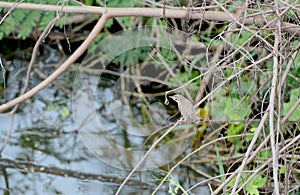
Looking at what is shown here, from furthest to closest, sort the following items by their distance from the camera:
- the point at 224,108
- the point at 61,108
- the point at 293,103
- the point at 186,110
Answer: the point at 61,108 → the point at 224,108 → the point at 293,103 → the point at 186,110

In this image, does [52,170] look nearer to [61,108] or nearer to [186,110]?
[61,108]

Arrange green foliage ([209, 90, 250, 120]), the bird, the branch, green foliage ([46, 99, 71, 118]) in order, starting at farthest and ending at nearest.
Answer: green foliage ([46, 99, 71, 118]) < the branch < green foliage ([209, 90, 250, 120]) < the bird

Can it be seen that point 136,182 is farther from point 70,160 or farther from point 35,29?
point 35,29

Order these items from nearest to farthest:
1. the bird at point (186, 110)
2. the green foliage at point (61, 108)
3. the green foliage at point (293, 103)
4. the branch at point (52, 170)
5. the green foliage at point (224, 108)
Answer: the bird at point (186, 110) → the green foliage at point (293, 103) → the green foliage at point (224, 108) → the branch at point (52, 170) → the green foliage at point (61, 108)

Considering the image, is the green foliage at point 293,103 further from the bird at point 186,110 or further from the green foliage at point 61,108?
the green foliage at point 61,108

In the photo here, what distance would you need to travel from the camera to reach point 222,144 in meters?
2.45

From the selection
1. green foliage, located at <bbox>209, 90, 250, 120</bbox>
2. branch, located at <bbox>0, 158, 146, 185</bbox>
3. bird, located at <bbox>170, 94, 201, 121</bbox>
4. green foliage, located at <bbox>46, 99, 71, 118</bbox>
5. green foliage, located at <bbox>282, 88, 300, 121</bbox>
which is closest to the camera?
bird, located at <bbox>170, 94, 201, 121</bbox>

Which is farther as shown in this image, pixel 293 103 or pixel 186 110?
pixel 293 103

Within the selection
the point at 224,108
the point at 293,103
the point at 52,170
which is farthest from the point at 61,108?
the point at 293,103

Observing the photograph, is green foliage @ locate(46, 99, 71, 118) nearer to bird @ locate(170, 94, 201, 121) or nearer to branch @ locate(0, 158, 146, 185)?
branch @ locate(0, 158, 146, 185)

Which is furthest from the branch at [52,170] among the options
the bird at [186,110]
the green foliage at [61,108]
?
the bird at [186,110]

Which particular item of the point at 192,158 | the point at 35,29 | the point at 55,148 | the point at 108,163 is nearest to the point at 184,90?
the point at 192,158

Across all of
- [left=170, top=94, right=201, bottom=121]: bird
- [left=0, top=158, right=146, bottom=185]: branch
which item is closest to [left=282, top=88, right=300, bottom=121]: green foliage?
[left=170, top=94, right=201, bottom=121]: bird

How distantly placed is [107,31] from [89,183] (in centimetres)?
86
